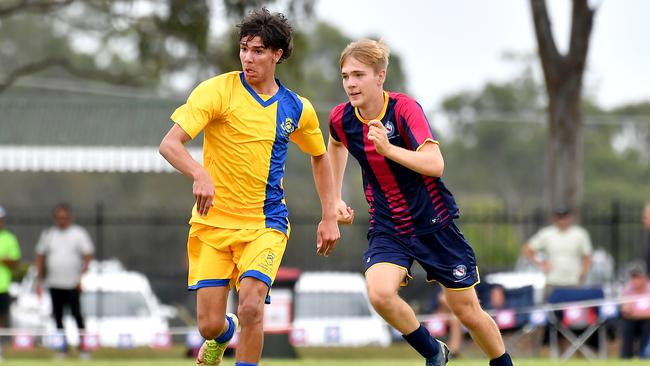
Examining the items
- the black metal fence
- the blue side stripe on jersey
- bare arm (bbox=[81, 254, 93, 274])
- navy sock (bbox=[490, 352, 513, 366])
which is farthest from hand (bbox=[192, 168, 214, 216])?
the black metal fence

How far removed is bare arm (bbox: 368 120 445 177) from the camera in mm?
7258

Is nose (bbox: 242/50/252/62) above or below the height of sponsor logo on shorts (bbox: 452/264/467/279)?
above

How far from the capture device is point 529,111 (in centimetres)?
5878

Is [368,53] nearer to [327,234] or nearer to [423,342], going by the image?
[327,234]

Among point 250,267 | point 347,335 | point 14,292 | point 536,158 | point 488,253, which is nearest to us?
point 250,267

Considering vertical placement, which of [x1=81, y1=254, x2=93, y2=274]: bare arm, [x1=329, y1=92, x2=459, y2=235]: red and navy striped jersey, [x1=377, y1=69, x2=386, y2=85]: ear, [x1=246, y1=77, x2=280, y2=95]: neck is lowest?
[x1=81, y1=254, x2=93, y2=274]: bare arm

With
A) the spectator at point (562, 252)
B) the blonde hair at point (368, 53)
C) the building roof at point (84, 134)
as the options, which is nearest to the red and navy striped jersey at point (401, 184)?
the blonde hair at point (368, 53)

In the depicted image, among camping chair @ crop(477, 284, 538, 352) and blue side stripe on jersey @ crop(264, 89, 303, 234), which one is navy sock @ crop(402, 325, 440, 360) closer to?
blue side stripe on jersey @ crop(264, 89, 303, 234)

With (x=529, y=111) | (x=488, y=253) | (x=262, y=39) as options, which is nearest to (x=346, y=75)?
(x=262, y=39)

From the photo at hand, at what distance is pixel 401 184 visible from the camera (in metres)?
7.69

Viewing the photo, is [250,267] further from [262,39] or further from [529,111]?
[529,111]

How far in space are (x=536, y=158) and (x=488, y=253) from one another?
22.4 metres

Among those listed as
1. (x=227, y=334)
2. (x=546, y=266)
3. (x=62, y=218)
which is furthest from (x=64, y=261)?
(x=227, y=334)

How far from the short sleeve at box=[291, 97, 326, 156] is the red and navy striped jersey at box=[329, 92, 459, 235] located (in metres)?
0.23
